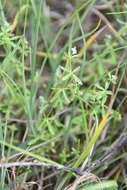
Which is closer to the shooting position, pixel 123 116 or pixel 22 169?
pixel 22 169

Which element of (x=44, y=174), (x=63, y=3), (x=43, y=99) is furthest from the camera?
(x=63, y=3)

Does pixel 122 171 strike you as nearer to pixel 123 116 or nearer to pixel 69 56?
pixel 123 116

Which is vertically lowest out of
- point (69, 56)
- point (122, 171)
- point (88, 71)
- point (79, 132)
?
point (122, 171)

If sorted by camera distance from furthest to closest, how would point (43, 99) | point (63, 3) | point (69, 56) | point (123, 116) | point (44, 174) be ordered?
point (63, 3) → point (123, 116) → point (44, 174) → point (43, 99) → point (69, 56)

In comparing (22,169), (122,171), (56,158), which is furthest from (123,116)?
(22,169)

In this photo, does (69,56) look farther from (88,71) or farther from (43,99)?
(88,71)

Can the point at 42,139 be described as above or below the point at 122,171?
above
